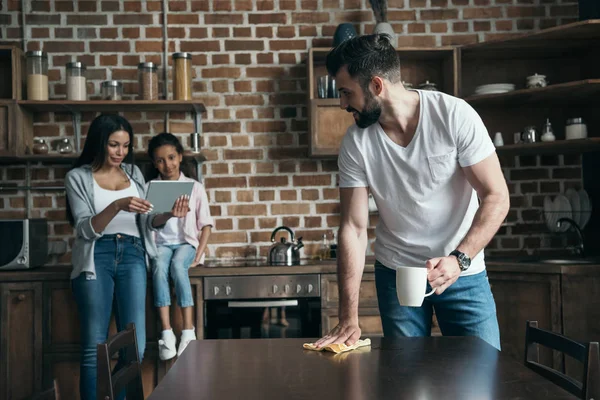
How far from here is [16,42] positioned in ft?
12.6

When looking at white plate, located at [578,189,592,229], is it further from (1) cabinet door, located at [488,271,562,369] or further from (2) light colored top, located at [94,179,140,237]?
(2) light colored top, located at [94,179,140,237]

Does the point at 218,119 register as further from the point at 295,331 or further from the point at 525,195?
the point at 525,195

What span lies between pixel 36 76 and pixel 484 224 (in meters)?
2.75

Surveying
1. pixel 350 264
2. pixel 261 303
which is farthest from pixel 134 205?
pixel 350 264

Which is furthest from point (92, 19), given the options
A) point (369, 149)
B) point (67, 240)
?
point (369, 149)

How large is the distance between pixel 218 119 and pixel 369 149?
2.05 metres

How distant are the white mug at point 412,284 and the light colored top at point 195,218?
7.14 ft

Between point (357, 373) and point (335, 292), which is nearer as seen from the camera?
point (357, 373)

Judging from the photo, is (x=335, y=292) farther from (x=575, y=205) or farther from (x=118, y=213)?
(x=575, y=205)

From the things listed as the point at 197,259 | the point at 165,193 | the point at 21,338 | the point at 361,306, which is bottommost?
the point at 21,338

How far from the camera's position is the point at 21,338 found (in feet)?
10.8

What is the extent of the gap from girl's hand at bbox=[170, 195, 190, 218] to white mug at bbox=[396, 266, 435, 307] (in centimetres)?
177

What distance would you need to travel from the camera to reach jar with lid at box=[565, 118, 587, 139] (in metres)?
3.54

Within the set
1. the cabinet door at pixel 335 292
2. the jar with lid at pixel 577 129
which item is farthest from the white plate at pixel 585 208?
the cabinet door at pixel 335 292
